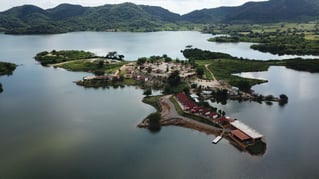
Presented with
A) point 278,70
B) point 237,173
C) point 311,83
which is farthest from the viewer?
point 278,70

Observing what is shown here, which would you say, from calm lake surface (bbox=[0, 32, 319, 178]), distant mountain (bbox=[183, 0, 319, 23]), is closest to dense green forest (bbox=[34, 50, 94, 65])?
calm lake surface (bbox=[0, 32, 319, 178])

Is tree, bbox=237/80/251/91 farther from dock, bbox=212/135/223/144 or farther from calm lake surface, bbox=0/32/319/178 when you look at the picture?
dock, bbox=212/135/223/144

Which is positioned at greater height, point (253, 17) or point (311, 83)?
point (253, 17)

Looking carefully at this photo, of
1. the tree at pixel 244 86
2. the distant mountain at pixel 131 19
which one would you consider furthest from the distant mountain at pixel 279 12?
the tree at pixel 244 86

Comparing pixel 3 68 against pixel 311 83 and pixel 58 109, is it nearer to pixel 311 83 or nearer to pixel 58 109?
pixel 58 109

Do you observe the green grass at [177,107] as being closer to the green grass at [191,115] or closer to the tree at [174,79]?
the green grass at [191,115]

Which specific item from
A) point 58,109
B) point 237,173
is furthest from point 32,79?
point 237,173

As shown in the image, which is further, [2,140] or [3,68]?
[3,68]
